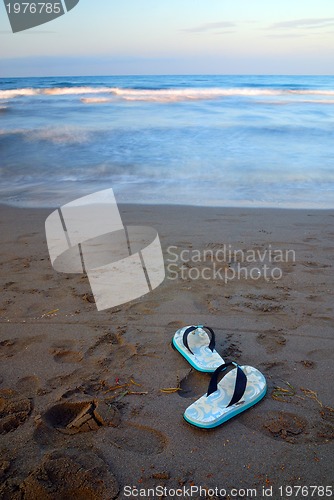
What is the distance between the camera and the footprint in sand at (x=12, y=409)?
6.46 ft

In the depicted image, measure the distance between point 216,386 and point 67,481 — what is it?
87 cm

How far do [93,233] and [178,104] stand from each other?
1845 centimetres

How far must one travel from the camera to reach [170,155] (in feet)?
31.4

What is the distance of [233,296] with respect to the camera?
319 cm

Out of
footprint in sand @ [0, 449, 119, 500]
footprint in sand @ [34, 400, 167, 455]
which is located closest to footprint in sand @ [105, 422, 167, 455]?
footprint in sand @ [34, 400, 167, 455]

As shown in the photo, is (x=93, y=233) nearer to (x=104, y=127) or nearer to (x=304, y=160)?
(x=304, y=160)

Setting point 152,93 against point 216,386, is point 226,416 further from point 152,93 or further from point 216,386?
point 152,93

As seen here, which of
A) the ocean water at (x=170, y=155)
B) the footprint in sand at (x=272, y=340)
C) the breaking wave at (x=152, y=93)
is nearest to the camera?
the footprint in sand at (x=272, y=340)

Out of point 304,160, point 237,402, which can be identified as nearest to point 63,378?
point 237,402

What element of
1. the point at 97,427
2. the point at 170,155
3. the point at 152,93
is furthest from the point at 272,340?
the point at 152,93

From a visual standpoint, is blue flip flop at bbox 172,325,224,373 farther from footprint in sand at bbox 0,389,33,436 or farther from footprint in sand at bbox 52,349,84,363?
footprint in sand at bbox 0,389,33,436

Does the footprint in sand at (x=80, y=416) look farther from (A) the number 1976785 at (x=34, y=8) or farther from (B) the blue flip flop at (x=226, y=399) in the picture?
(A) the number 1976785 at (x=34, y=8)

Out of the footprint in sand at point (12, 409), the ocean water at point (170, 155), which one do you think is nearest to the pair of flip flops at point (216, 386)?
the footprint in sand at point (12, 409)

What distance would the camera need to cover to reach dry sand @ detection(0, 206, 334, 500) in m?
1.73
